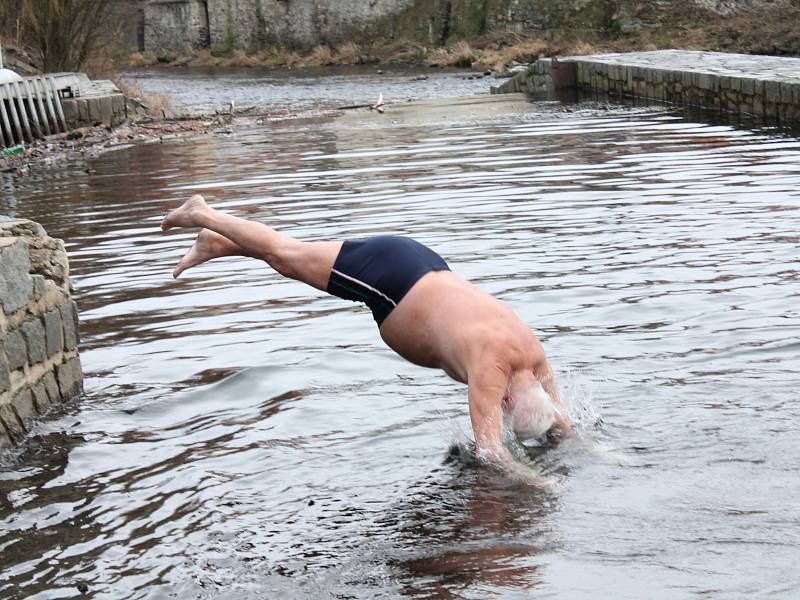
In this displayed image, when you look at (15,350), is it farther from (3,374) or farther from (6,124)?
(6,124)

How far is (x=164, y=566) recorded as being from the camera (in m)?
4.67

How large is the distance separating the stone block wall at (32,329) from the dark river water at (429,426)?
0.18 m

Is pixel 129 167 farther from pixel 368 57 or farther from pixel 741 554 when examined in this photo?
pixel 368 57

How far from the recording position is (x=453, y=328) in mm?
5418

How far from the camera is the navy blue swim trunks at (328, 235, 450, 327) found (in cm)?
570

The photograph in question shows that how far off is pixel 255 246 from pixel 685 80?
1758 centimetres

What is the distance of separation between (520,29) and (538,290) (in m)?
46.7

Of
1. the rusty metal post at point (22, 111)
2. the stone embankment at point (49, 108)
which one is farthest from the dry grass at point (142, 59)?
the rusty metal post at point (22, 111)

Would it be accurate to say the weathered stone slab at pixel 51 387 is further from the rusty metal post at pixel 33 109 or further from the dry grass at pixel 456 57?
the dry grass at pixel 456 57

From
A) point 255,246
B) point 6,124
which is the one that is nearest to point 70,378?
point 255,246

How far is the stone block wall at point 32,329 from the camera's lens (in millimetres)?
6227

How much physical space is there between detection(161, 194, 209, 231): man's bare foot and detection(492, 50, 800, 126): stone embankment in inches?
518

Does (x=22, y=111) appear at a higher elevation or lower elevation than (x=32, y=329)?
higher

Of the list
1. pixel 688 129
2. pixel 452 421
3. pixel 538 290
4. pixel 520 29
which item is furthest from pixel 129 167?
pixel 520 29
